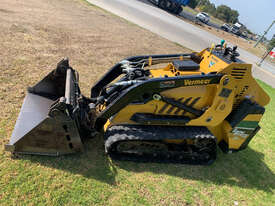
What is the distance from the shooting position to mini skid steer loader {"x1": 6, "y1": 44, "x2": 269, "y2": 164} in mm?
3422

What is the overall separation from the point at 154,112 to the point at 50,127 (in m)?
1.94

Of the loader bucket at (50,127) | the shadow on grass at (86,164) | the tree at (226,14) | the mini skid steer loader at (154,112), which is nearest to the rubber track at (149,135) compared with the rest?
the mini skid steer loader at (154,112)

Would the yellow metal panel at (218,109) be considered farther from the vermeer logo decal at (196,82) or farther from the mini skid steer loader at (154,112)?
the vermeer logo decal at (196,82)

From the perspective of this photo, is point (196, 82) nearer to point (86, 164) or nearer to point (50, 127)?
point (86, 164)

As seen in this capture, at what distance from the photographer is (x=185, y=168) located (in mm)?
4133

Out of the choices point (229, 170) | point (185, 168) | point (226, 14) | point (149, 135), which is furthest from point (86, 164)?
point (226, 14)

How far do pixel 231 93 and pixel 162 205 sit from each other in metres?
2.52

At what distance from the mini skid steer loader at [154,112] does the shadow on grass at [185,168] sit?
16 cm

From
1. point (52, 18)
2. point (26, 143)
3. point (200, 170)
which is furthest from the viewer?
point (52, 18)

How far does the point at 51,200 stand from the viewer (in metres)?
2.98

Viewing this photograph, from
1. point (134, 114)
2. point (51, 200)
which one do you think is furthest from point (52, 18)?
point (51, 200)

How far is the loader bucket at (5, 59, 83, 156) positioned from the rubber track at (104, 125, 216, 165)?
2.05ft

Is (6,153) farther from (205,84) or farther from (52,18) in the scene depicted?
(52,18)

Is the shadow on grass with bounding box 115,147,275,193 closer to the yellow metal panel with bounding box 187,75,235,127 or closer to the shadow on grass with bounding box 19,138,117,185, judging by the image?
the shadow on grass with bounding box 19,138,117,185
